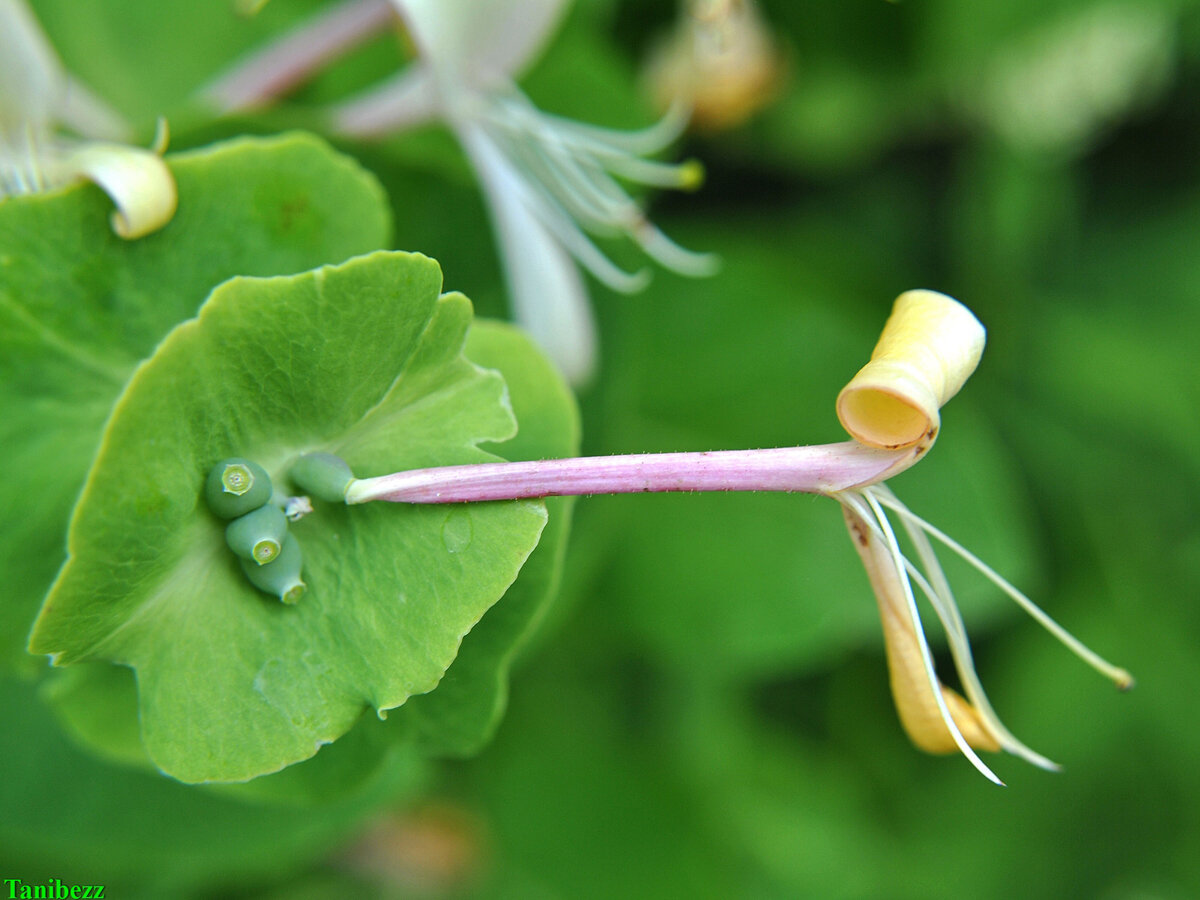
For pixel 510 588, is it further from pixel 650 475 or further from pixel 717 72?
pixel 717 72

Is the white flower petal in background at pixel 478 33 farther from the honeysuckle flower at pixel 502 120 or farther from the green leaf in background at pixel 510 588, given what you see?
the green leaf in background at pixel 510 588

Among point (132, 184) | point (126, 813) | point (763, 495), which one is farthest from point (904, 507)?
point (763, 495)

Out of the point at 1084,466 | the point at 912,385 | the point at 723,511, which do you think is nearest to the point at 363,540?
the point at 912,385

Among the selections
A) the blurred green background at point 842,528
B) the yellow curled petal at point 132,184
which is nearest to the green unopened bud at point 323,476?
the yellow curled petal at point 132,184

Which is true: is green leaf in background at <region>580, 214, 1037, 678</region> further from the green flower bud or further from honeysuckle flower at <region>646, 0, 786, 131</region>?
the green flower bud

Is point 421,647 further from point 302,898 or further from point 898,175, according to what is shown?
point 898,175

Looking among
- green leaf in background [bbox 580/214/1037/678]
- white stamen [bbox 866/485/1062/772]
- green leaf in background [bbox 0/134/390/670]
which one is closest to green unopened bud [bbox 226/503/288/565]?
green leaf in background [bbox 0/134/390/670]
